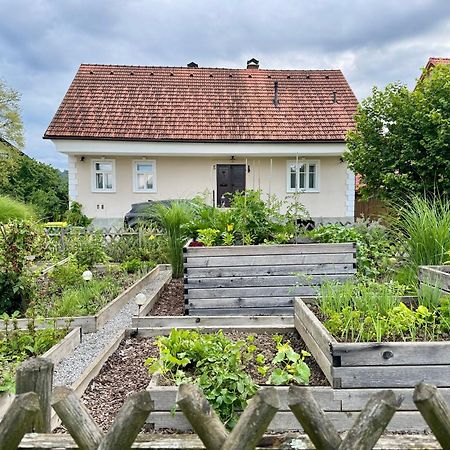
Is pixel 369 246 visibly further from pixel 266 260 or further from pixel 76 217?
pixel 76 217

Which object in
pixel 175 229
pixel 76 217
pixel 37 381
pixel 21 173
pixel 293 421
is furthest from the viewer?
pixel 21 173

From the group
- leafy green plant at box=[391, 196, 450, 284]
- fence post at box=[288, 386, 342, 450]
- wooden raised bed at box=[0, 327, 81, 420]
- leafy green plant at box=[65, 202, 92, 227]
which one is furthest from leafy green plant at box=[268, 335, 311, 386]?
leafy green plant at box=[65, 202, 92, 227]

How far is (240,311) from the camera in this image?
4.25m

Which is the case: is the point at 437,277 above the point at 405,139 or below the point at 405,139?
below

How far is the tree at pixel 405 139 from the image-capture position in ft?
28.1

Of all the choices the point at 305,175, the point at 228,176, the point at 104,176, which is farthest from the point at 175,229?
the point at 305,175

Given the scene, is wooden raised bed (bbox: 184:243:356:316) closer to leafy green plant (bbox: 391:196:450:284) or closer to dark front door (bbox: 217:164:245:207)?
leafy green plant (bbox: 391:196:450:284)

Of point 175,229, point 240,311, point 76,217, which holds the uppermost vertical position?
point 76,217

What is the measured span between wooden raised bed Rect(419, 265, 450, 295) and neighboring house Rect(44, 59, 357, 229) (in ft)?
33.0

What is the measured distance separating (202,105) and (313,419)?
49.7 ft

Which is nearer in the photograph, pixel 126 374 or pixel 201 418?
A: pixel 201 418

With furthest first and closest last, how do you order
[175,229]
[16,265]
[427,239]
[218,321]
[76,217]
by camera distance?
[76,217] → [175,229] → [16,265] → [427,239] → [218,321]

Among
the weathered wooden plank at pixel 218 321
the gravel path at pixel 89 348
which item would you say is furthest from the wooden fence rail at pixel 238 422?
the weathered wooden plank at pixel 218 321

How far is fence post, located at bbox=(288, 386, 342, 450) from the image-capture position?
1.12 meters
